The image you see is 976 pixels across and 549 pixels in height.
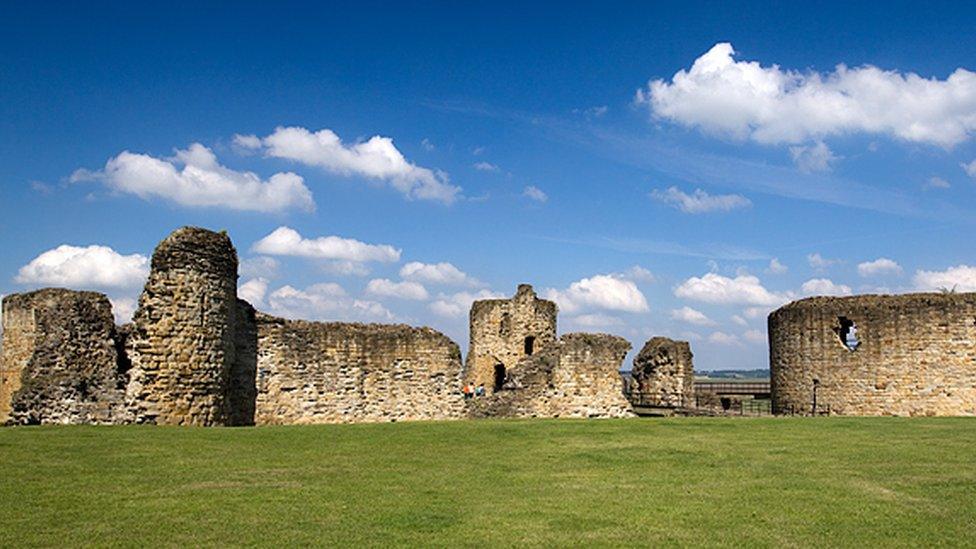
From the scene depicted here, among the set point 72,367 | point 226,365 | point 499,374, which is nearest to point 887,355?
point 499,374

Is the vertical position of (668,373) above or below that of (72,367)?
above

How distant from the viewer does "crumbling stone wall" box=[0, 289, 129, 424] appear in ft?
61.1

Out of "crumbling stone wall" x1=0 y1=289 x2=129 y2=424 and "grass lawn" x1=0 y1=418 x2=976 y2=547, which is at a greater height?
"crumbling stone wall" x1=0 y1=289 x2=129 y2=424

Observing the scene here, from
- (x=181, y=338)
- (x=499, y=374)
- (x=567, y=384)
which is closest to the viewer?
(x=181, y=338)

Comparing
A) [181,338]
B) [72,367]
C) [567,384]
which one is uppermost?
[181,338]

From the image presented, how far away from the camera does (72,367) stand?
750 inches

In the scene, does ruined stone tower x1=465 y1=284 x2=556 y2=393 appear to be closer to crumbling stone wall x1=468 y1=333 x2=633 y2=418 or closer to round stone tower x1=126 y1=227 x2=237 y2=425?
crumbling stone wall x1=468 y1=333 x2=633 y2=418

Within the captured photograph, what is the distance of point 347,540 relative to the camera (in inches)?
326

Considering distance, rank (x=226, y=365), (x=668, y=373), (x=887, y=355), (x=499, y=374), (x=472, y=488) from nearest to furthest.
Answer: (x=472, y=488) → (x=226, y=365) → (x=887, y=355) → (x=668, y=373) → (x=499, y=374)

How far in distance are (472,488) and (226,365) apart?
34.3ft

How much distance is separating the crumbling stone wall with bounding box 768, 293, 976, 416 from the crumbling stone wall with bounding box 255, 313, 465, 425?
13.9 metres

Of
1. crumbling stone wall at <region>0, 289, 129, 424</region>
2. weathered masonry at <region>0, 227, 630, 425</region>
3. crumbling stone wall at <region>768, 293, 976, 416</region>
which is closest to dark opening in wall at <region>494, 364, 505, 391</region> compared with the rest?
weathered masonry at <region>0, 227, 630, 425</region>

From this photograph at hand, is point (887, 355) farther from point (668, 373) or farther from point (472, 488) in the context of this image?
point (472, 488)

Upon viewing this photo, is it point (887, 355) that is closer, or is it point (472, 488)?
point (472, 488)
